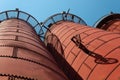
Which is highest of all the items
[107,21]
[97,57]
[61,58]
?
[97,57]

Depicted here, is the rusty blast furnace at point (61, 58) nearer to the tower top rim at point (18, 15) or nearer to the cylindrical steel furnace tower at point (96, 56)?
the cylindrical steel furnace tower at point (96, 56)

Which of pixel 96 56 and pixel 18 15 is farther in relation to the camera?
pixel 18 15

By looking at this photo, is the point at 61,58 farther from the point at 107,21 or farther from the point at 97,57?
the point at 107,21

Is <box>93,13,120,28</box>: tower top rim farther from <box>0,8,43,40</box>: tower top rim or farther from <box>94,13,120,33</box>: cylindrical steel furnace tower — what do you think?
<box>0,8,43,40</box>: tower top rim

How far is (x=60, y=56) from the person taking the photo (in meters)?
9.60

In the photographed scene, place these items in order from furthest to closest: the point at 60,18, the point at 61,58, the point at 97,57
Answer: the point at 60,18 → the point at 61,58 → the point at 97,57

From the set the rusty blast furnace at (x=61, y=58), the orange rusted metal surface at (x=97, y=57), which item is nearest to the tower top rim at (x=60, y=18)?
the rusty blast furnace at (x=61, y=58)

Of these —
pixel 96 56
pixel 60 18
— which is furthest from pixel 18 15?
pixel 96 56

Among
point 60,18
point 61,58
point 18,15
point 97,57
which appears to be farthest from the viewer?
point 60,18

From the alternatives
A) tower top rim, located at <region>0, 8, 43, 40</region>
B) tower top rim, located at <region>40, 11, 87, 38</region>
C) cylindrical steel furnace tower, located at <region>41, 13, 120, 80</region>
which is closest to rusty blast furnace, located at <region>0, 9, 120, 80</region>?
cylindrical steel furnace tower, located at <region>41, 13, 120, 80</region>

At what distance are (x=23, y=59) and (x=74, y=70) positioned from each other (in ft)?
10.9

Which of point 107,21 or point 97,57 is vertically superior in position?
point 97,57

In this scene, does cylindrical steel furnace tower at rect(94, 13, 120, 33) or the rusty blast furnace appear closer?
the rusty blast furnace

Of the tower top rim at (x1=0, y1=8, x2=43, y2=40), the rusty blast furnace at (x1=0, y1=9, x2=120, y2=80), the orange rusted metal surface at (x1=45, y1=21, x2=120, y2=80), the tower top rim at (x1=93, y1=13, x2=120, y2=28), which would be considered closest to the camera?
the rusty blast furnace at (x1=0, y1=9, x2=120, y2=80)
